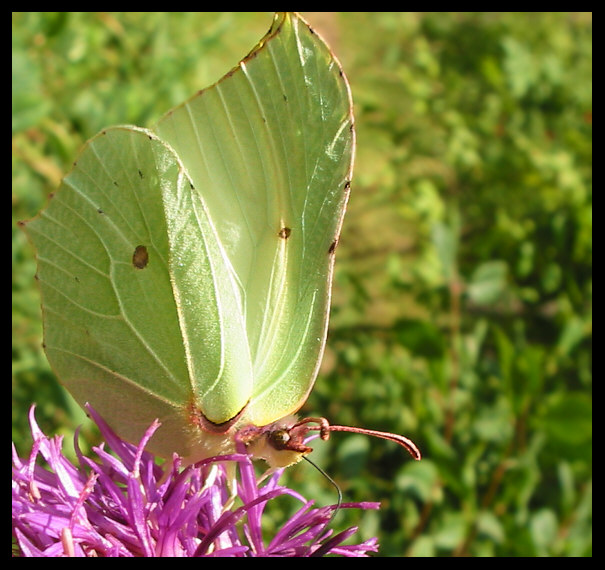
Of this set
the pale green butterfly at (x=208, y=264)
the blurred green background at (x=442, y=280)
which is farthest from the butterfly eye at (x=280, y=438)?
the blurred green background at (x=442, y=280)

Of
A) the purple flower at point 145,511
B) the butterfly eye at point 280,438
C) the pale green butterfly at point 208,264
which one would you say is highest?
the pale green butterfly at point 208,264

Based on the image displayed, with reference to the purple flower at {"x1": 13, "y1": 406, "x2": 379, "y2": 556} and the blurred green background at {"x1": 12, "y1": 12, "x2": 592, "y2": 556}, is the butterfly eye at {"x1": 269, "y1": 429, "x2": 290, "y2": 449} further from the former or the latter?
the blurred green background at {"x1": 12, "y1": 12, "x2": 592, "y2": 556}

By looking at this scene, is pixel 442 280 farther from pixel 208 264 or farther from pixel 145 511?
pixel 145 511

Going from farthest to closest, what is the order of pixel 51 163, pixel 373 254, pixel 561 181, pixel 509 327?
pixel 373 254, pixel 509 327, pixel 561 181, pixel 51 163

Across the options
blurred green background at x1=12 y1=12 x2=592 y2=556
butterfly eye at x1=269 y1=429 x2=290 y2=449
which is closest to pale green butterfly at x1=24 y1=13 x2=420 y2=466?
butterfly eye at x1=269 y1=429 x2=290 y2=449

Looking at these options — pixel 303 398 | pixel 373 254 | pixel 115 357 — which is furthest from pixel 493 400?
pixel 373 254

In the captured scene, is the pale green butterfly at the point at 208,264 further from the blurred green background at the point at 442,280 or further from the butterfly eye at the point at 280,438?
the blurred green background at the point at 442,280

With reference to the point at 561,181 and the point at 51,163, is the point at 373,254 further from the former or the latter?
the point at 51,163
